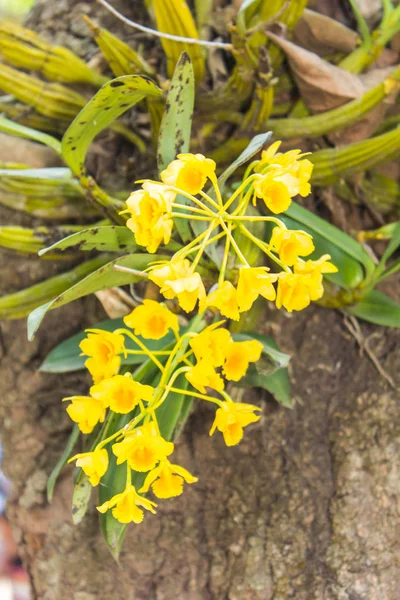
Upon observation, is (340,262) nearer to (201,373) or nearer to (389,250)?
(389,250)

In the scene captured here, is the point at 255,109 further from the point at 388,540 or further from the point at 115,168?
the point at 388,540

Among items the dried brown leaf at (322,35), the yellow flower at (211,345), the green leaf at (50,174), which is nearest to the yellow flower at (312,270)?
the yellow flower at (211,345)

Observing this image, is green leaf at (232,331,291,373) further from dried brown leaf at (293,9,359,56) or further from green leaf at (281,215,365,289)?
dried brown leaf at (293,9,359,56)

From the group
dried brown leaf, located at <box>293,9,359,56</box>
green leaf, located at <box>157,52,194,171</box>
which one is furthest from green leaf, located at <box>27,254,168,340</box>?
dried brown leaf, located at <box>293,9,359,56</box>

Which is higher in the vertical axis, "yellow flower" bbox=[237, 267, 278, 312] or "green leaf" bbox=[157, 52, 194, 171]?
"green leaf" bbox=[157, 52, 194, 171]

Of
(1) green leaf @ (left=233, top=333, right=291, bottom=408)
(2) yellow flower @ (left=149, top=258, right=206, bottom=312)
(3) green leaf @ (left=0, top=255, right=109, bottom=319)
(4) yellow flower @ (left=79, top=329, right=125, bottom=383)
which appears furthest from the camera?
(3) green leaf @ (left=0, top=255, right=109, bottom=319)

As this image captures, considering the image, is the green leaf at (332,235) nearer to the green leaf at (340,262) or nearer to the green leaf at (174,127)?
the green leaf at (340,262)

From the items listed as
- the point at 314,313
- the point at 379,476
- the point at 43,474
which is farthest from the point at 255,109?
the point at 43,474
